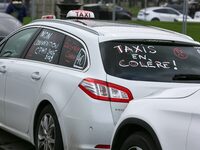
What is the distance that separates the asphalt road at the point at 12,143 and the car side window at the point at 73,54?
1.58 metres

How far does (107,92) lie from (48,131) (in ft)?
3.15

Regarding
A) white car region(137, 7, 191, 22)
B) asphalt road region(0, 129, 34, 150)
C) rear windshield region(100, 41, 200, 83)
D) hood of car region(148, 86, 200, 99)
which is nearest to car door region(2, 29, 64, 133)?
asphalt road region(0, 129, 34, 150)

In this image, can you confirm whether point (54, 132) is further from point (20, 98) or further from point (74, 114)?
A: point (20, 98)

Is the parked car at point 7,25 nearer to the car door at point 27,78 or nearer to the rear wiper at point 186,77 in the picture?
the car door at point 27,78

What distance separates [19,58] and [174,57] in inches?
80.5

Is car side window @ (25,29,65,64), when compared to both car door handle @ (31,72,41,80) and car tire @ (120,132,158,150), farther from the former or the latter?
car tire @ (120,132,158,150)

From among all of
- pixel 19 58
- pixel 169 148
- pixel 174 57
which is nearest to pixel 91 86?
pixel 174 57

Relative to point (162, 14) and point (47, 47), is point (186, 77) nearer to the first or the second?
point (47, 47)

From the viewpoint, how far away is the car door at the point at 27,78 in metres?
5.78

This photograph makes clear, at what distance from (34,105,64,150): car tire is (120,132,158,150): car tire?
1103mm

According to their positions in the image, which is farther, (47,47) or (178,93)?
(47,47)

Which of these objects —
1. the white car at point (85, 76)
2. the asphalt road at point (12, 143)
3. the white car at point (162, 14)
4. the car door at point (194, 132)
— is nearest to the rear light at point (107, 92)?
the white car at point (85, 76)

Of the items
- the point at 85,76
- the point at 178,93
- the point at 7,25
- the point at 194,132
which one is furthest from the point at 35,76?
the point at 7,25

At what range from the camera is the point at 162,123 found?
3855 millimetres
